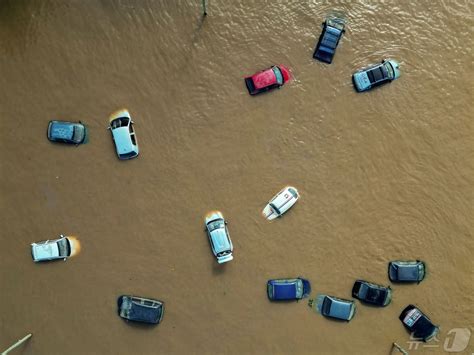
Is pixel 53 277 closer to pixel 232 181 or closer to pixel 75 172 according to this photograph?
pixel 75 172

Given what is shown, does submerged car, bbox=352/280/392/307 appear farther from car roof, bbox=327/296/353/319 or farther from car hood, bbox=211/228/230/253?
car hood, bbox=211/228/230/253

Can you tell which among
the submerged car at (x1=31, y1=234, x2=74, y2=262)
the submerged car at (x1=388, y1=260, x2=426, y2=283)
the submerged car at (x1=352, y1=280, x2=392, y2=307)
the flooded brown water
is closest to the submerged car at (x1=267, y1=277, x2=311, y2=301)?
the flooded brown water

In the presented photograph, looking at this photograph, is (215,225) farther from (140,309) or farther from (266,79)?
(266,79)

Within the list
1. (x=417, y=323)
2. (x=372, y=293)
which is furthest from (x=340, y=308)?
(x=417, y=323)

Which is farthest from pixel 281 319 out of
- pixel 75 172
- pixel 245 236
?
pixel 75 172

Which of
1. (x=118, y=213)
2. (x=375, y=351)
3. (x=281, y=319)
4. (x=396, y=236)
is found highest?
(x=118, y=213)
